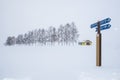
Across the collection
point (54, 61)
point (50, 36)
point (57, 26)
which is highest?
point (57, 26)

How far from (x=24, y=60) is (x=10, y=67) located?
Answer: 17cm

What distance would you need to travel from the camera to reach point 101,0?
1.95 m

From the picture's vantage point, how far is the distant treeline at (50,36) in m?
1.88

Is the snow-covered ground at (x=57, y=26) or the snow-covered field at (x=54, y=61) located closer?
the snow-covered field at (x=54, y=61)

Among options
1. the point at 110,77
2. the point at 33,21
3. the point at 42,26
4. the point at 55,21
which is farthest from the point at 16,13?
the point at 110,77

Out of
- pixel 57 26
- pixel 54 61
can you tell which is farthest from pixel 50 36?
A: pixel 54 61

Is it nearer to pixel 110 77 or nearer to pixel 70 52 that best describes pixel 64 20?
pixel 70 52

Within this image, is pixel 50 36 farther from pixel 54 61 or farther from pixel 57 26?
pixel 54 61

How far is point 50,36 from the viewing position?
1917 mm

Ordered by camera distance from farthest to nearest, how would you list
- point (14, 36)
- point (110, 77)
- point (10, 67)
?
point (14, 36), point (10, 67), point (110, 77)

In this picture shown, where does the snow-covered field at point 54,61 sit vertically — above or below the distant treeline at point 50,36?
below

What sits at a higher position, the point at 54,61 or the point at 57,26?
the point at 57,26

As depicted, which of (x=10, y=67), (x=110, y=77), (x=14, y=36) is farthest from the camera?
(x=14, y=36)

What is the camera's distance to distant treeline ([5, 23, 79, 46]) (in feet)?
6.16
